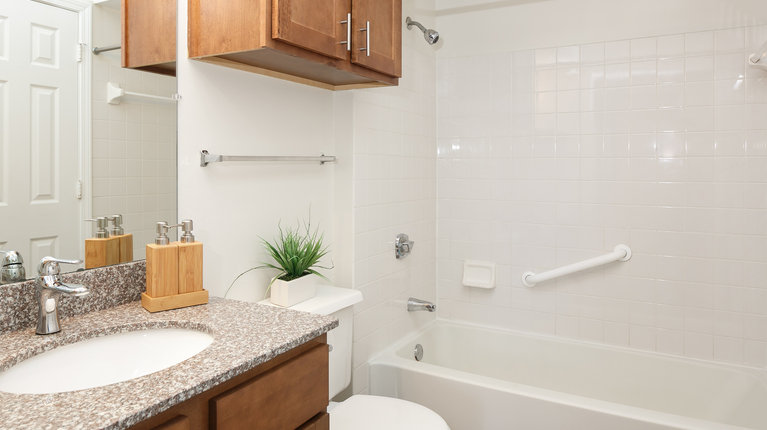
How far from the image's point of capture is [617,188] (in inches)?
93.8

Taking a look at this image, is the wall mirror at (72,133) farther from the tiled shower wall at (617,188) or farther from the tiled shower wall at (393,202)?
the tiled shower wall at (617,188)

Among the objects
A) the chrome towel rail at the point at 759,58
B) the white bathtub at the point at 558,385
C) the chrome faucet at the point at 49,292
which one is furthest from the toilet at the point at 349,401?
the chrome towel rail at the point at 759,58

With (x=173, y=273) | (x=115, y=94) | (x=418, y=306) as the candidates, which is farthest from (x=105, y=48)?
(x=418, y=306)

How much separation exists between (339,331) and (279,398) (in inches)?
31.0

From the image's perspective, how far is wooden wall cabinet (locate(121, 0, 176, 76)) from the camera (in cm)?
128

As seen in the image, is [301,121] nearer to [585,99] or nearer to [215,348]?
[215,348]

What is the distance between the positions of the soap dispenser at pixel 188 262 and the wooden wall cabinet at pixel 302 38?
1.66 ft

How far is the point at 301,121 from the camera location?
6.27ft

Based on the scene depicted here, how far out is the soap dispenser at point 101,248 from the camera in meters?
1.22

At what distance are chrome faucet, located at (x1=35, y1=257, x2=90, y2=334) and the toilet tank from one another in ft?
2.44

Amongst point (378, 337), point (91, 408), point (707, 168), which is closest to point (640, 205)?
point (707, 168)

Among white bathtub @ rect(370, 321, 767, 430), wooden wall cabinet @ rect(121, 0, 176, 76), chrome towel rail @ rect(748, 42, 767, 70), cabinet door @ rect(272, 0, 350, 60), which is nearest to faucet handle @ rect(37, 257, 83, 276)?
wooden wall cabinet @ rect(121, 0, 176, 76)

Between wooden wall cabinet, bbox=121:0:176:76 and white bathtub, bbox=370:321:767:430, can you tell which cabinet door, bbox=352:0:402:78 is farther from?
white bathtub, bbox=370:321:767:430

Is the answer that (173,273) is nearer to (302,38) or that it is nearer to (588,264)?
(302,38)
